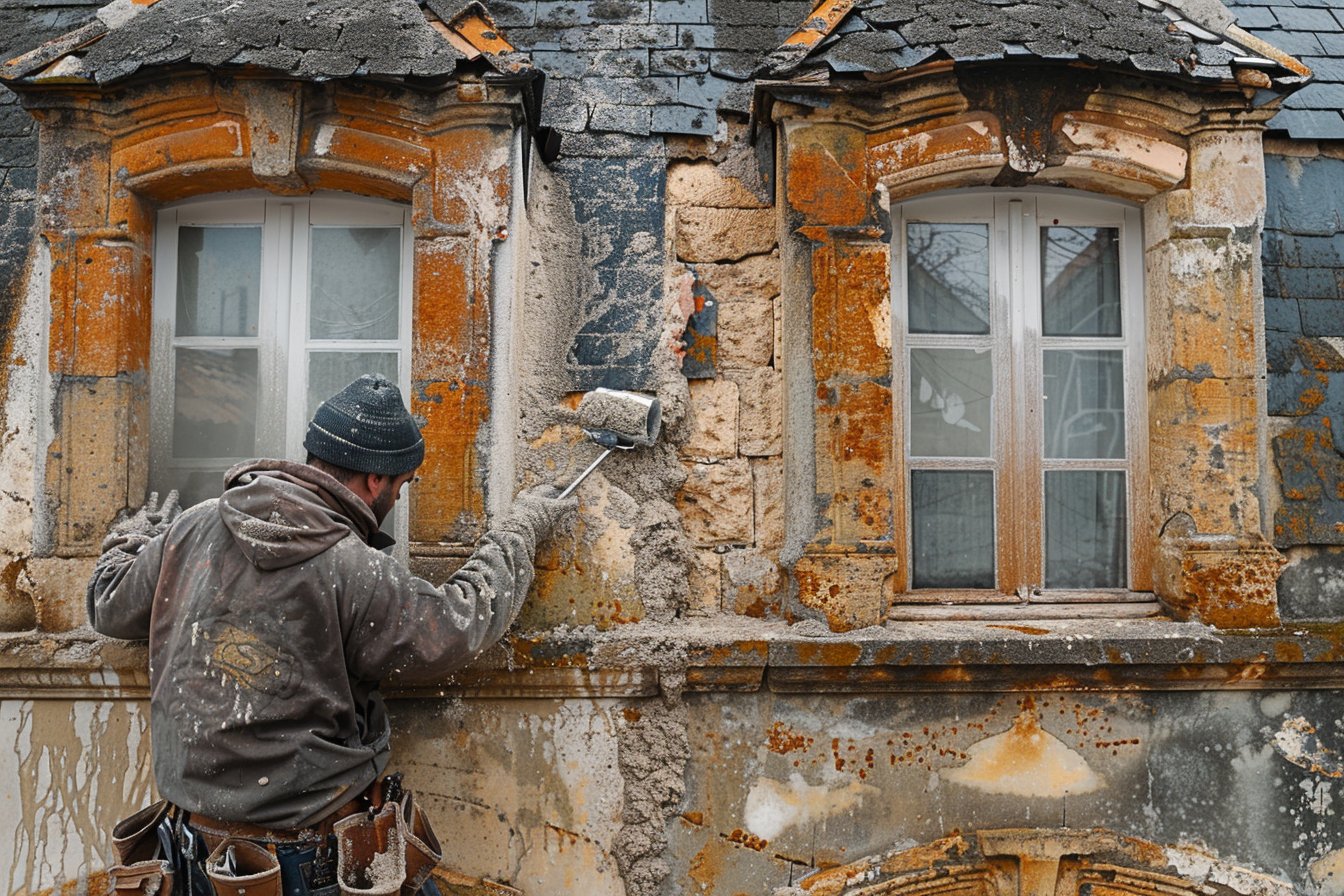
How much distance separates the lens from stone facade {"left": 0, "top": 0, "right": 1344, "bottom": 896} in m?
3.74

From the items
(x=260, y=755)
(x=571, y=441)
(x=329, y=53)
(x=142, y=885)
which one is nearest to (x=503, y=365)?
(x=571, y=441)

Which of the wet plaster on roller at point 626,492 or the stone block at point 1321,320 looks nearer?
the wet plaster on roller at point 626,492

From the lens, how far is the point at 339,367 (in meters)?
4.11

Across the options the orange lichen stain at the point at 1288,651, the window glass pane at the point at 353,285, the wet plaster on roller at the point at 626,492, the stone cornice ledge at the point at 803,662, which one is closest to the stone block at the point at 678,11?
the wet plaster on roller at the point at 626,492

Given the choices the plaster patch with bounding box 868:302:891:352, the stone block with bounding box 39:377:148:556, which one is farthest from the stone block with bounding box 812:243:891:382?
the stone block with bounding box 39:377:148:556

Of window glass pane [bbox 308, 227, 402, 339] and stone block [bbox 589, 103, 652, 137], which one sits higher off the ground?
stone block [bbox 589, 103, 652, 137]

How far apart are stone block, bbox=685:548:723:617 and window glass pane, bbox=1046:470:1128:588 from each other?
49.7 inches

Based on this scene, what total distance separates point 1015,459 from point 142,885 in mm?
3208

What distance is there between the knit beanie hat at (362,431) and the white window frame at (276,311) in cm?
92

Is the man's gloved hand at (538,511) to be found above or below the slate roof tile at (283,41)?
below

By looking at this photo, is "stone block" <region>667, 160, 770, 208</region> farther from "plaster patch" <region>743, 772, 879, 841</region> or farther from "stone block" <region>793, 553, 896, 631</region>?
"plaster patch" <region>743, 772, 879, 841</region>

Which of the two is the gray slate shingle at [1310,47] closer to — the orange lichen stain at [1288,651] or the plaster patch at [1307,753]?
the orange lichen stain at [1288,651]

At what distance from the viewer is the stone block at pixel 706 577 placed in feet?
13.2

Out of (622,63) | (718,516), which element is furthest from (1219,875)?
(622,63)
